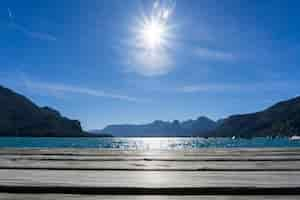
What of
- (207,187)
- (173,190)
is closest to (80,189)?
(173,190)

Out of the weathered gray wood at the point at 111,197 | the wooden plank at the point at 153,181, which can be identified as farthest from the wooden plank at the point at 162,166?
the weathered gray wood at the point at 111,197

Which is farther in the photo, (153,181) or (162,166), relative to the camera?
(162,166)

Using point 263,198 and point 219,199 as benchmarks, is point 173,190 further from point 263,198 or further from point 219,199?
point 263,198

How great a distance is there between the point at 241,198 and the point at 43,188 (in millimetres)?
1657

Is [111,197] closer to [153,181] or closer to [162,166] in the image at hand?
[153,181]

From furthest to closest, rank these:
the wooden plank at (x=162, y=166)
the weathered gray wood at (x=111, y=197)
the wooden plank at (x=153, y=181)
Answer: the wooden plank at (x=162, y=166)
the wooden plank at (x=153, y=181)
the weathered gray wood at (x=111, y=197)

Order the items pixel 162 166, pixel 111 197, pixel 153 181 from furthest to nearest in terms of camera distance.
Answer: pixel 162 166, pixel 153 181, pixel 111 197

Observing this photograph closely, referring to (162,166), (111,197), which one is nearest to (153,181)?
(111,197)

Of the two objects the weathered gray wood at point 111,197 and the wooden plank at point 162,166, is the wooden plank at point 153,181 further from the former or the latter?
the wooden plank at point 162,166

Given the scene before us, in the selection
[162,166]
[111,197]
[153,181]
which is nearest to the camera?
[111,197]

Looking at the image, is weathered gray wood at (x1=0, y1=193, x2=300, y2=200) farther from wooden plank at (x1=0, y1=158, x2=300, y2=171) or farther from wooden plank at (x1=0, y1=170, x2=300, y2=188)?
wooden plank at (x1=0, y1=158, x2=300, y2=171)

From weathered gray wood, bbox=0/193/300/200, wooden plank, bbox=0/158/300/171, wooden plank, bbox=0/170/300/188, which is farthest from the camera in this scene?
wooden plank, bbox=0/158/300/171

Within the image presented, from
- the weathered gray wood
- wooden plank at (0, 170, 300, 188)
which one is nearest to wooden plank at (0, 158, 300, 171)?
wooden plank at (0, 170, 300, 188)

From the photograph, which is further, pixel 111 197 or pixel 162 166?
pixel 162 166
